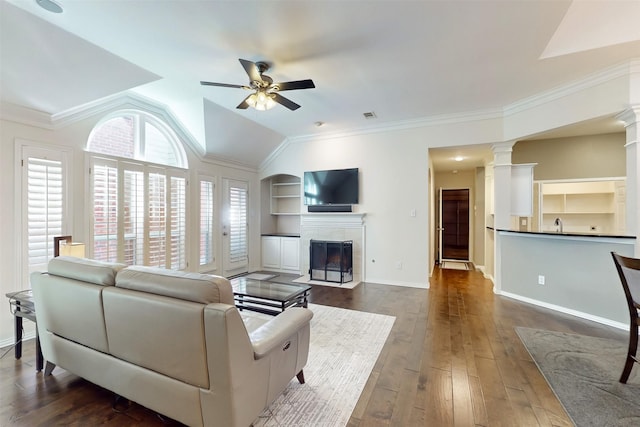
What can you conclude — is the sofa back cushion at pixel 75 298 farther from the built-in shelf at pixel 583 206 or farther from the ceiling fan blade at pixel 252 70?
the built-in shelf at pixel 583 206

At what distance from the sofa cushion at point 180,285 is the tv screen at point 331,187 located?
413 centimetres

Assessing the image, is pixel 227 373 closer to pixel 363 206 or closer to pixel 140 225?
pixel 140 225

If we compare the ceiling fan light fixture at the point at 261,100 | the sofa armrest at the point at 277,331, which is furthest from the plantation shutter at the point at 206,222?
the sofa armrest at the point at 277,331

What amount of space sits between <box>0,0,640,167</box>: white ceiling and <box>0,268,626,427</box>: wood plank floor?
9.10 ft

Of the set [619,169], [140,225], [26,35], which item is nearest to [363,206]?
[140,225]

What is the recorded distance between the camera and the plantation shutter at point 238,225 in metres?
5.80

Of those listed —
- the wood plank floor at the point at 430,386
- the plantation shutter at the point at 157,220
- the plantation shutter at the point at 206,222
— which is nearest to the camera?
the wood plank floor at the point at 430,386

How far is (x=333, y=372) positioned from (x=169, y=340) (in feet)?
4.49

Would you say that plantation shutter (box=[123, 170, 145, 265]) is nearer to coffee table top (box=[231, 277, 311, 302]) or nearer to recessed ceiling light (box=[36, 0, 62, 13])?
coffee table top (box=[231, 277, 311, 302])

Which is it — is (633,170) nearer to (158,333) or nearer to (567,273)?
(567,273)

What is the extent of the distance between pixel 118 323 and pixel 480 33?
3.72m

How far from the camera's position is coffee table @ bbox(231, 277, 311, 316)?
9.58 ft

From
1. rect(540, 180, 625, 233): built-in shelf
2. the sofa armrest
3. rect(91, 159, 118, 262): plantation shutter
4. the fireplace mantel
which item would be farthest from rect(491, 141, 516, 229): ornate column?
rect(91, 159, 118, 262): plantation shutter

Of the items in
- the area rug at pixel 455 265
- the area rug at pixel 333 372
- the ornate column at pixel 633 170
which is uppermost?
the ornate column at pixel 633 170
